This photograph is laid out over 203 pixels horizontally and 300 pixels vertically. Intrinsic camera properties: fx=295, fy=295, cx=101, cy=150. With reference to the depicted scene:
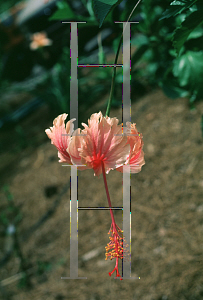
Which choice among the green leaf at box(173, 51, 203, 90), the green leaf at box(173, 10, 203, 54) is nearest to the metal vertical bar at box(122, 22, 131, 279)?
the green leaf at box(173, 10, 203, 54)

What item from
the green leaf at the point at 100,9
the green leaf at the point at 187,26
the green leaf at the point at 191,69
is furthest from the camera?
the green leaf at the point at 191,69

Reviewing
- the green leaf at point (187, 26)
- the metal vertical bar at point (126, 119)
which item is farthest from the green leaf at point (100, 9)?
the green leaf at point (187, 26)

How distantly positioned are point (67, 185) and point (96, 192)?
0.18 m

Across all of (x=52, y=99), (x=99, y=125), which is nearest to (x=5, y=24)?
(x=52, y=99)

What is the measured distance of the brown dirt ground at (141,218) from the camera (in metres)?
1.13

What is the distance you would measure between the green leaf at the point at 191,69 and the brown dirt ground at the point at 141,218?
2.36 ft

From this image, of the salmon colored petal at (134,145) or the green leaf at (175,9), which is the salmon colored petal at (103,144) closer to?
the salmon colored petal at (134,145)

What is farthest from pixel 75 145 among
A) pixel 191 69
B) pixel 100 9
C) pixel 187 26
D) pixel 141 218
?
pixel 141 218

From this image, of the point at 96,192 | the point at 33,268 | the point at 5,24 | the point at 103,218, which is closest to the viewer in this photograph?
the point at 33,268

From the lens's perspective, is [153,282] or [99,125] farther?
[153,282]

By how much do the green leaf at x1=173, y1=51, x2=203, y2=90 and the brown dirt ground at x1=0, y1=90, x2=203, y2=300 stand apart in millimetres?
719

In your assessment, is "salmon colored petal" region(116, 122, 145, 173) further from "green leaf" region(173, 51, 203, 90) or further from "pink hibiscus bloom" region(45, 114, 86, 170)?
"green leaf" region(173, 51, 203, 90)

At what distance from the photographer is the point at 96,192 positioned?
60.5 inches

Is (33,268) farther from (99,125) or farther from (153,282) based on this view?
(99,125)
